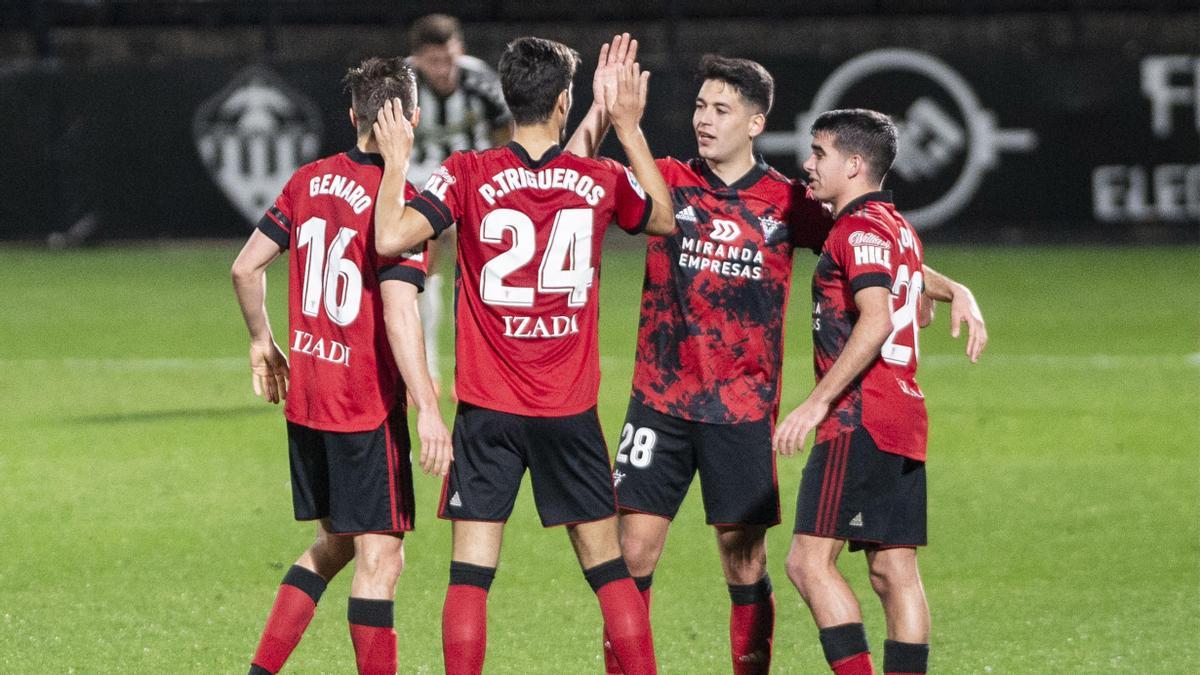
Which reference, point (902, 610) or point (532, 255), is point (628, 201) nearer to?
point (532, 255)

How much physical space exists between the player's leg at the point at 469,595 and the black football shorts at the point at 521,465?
5cm

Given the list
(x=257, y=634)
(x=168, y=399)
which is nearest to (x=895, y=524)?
(x=257, y=634)

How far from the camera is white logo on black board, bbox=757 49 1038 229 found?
18.9 meters

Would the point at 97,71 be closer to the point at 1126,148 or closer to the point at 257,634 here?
the point at 1126,148

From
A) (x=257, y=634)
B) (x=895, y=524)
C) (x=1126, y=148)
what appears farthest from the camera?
(x=1126, y=148)

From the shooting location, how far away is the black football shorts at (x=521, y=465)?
186 inches

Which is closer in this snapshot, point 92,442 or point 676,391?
point 676,391

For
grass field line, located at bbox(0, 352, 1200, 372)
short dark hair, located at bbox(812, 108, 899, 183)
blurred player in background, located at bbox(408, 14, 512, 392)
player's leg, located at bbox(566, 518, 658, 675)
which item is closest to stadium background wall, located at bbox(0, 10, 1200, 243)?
grass field line, located at bbox(0, 352, 1200, 372)

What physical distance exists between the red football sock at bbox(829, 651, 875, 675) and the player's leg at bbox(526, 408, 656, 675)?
55cm

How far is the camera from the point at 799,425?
15.2ft

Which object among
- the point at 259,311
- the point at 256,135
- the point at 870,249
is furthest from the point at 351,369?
the point at 256,135

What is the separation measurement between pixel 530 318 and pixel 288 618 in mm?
1221

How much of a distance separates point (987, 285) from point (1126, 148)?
3843 mm

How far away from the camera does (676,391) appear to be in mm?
5168
